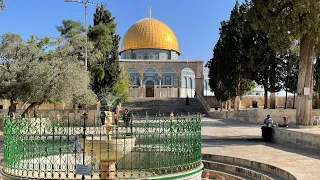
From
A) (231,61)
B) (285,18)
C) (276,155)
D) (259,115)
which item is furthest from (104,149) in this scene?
(231,61)

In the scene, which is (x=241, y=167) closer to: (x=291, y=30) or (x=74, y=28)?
(x=291, y=30)

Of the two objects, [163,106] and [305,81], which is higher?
[305,81]

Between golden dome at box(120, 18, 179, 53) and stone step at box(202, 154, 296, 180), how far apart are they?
3663cm

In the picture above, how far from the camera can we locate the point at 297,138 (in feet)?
39.6

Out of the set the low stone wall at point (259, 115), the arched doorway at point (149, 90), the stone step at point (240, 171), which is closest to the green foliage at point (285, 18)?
the stone step at point (240, 171)

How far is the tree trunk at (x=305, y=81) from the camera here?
13258 mm

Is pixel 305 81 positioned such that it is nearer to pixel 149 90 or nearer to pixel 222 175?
pixel 222 175

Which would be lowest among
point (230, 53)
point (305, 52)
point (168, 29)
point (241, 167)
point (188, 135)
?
point (241, 167)

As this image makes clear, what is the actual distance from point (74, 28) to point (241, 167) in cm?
1837

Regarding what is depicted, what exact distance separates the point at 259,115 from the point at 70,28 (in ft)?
44.9

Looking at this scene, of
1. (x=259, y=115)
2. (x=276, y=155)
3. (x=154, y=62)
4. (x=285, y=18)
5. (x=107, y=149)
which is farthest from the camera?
(x=154, y=62)

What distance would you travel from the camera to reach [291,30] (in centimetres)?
1291

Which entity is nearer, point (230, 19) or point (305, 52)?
point (305, 52)

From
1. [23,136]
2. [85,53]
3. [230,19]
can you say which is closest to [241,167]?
[23,136]
